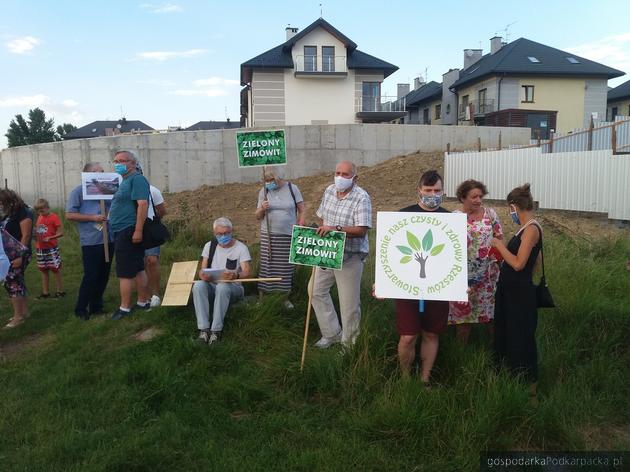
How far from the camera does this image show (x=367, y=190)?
59.2ft

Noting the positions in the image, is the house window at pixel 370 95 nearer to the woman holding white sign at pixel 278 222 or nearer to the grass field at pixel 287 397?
the woman holding white sign at pixel 278 222

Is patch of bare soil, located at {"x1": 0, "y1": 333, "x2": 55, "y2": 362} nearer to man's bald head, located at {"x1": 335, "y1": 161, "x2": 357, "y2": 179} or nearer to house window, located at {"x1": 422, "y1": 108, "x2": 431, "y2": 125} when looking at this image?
man's bald head, located at {"x1": 335, "y1": 161, "x2": 357, "y2": 179}

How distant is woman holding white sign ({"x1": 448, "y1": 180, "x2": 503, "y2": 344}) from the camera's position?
430 centimetres

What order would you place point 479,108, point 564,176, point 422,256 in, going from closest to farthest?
1. point 422,256
2. point 564,176
3. point 479,108

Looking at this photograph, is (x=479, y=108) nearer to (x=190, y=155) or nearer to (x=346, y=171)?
(x=190, y=155)

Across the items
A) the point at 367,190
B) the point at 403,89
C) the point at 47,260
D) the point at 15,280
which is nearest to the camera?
the point at 15,280

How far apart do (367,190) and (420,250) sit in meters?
14.3

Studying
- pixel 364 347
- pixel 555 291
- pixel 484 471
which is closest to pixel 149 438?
pixel 364 347

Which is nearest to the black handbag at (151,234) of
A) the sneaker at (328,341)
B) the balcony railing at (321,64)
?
the sneaker at (328,341)

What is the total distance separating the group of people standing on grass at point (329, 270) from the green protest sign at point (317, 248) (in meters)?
0.09

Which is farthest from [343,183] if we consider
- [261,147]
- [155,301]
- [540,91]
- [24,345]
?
[540,91]

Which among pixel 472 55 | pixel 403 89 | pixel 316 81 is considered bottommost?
pixel 316 81

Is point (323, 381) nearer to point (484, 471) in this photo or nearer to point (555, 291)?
point (484, 471)

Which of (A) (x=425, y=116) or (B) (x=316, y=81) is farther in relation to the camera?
(A) (x=425, y=116)
